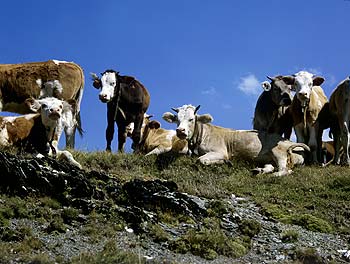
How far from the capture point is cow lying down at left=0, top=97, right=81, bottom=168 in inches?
578

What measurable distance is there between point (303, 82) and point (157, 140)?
481 cm

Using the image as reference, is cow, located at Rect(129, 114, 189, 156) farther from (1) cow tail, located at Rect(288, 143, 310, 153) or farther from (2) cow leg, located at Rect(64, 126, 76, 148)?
(1) cow tail, located at Rect(288, 143, 310, 153)

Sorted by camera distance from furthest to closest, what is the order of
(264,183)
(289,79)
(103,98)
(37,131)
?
1. (289,79)
2. (103,98)
3. (264,183)
4. (37,131)

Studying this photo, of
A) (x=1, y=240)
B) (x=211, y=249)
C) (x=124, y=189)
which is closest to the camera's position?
(x=1, y=240)

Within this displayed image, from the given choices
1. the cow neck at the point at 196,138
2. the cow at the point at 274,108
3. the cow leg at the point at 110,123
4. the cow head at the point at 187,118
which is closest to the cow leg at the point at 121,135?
the cow leg at the point at 110,123

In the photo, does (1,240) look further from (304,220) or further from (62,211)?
(304,220)

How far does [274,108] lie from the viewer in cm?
2020

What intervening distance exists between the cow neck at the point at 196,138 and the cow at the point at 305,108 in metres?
3.12

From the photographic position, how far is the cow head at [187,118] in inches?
707

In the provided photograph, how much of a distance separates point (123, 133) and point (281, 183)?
6408 millimetres

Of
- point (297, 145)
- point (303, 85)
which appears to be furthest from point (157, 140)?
point (303, 85)

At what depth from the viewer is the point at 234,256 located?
32.6ft

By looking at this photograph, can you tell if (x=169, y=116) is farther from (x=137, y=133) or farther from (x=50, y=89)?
(x=50, y=89)

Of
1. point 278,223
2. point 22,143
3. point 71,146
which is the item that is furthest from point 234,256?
point 71,146
